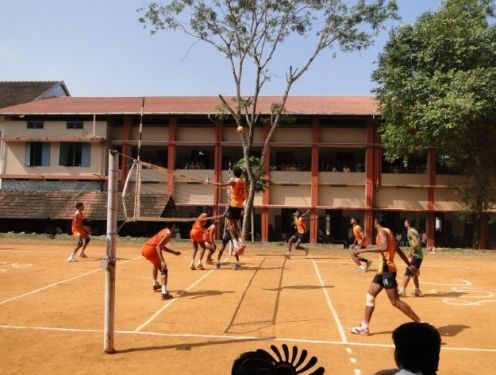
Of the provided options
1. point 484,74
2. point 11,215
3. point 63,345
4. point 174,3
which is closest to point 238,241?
point 63,345

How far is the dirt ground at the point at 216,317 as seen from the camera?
775 cm

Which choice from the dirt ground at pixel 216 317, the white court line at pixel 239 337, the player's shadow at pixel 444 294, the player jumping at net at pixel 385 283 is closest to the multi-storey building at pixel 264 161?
the dirt ground at pixel 216 317

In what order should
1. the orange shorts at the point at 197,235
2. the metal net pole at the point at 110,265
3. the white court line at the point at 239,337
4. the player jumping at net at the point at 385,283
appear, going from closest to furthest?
the metal net pole at the point at 110,265 → the white court line at the point at 239,337 → the player jumping at net at the point at 385,283 → the orange shorts at the point at 197,235

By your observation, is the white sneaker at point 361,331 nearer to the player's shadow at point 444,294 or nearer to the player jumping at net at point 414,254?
the player jumping at net at point 414,254

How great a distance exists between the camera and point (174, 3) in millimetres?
30031

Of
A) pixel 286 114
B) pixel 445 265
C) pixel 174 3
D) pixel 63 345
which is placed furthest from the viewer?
pixel 286 114

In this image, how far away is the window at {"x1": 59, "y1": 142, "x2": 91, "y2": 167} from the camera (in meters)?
36.9

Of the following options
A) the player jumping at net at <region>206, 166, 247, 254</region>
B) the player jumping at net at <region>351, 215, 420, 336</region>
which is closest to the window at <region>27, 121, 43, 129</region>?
the player jumping at net at <region>206, 166, 247, 254</region>

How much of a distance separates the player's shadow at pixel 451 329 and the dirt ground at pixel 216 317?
20 millimetres

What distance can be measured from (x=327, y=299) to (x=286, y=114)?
2130cm

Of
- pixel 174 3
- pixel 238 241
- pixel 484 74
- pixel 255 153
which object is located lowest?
pixel 238 241

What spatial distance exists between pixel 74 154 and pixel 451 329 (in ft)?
105

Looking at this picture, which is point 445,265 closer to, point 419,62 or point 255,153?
point 419,62

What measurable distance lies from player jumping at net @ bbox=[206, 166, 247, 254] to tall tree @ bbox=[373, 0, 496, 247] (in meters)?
16.2
